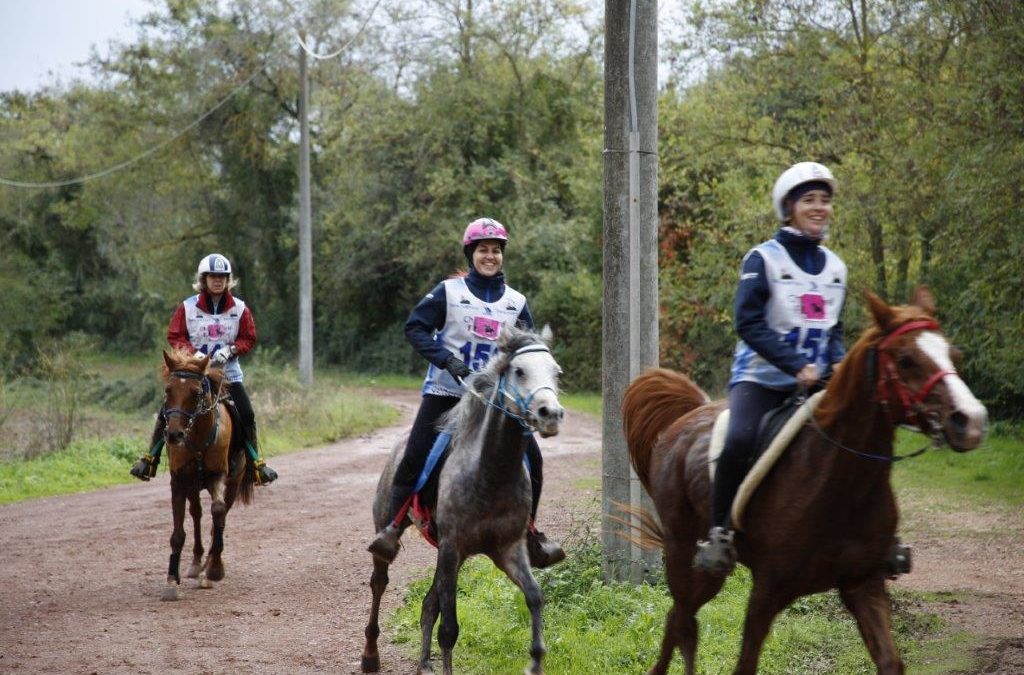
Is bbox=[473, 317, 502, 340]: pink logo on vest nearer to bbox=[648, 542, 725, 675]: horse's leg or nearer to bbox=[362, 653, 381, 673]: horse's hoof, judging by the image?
bbox=[648, 542, 725, 675]: horse's leg

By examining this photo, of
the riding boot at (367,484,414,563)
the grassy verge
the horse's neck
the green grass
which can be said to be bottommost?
the grassy verge

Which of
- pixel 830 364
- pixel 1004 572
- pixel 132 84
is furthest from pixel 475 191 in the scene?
pixel 830 364

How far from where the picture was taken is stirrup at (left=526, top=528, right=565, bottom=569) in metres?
6.77

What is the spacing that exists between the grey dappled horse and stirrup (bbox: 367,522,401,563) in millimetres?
432

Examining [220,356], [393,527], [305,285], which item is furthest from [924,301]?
[305,285]

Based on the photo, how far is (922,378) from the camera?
14.2ft

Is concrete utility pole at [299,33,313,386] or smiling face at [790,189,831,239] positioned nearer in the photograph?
smiling face at [790,189,831,239]

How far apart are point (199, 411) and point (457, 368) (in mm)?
3991

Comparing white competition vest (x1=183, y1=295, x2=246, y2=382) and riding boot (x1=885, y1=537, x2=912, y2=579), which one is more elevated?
white competition vest (x1=183, y1=295, x2=246, y2=382)

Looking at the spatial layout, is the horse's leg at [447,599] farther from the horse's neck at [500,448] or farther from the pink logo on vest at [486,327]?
the pink logo on vest at [486,327]

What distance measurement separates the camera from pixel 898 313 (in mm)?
4531

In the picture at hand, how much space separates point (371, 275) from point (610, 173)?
32801 millimetres

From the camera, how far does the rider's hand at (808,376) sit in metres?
4.88

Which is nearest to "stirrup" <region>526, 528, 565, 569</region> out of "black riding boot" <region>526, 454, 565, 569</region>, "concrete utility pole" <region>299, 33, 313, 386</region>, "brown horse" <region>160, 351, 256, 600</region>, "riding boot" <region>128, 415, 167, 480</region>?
"black riding boot" <region>526, 454, 565, 569</region>
